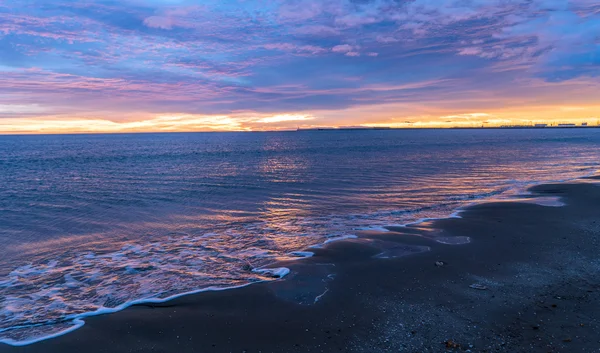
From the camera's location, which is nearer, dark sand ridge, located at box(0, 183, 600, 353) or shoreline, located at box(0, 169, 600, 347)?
dark sand ridge, located at box(0, 183, 600, 353)

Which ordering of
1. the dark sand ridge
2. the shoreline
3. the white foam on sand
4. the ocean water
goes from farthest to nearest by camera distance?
the ocean water
the shoreline
the white foam on sand
the dark sand ridge

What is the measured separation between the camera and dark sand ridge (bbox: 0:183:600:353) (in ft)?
24.9

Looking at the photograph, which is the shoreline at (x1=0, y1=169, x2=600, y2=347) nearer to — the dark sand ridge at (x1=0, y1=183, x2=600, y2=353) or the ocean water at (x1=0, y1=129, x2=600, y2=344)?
the ocean water at (x1=0, y1=129, x2=600, y2=344)

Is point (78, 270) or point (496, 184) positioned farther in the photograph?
point (496, 184)

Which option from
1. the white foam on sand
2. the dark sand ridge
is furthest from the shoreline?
the dark sand ridge

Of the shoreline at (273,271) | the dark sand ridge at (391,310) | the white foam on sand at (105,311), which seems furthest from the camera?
the shoreline at (273,271)

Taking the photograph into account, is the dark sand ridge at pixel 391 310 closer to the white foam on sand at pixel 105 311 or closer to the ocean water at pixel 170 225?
the white foam on sand at pixel 105 311

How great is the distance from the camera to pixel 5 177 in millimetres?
41156

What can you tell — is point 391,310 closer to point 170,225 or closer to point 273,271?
point 273,271

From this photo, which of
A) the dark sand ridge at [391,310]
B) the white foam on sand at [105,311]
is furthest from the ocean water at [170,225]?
the dark sand ridge at [391,310]

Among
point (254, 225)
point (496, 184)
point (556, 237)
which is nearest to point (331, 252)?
point (254, 225)

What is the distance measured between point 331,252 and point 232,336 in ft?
21.3

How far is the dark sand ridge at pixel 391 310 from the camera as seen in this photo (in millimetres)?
7578

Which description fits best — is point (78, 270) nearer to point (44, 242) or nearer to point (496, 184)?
point (44, 242)
